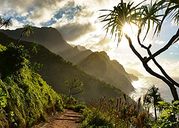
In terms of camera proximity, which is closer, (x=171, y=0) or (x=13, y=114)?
(x=171, y=0)

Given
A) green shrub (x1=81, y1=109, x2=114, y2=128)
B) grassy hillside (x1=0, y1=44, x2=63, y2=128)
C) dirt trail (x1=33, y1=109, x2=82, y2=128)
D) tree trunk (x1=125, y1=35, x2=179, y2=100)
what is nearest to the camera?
tree trunk (x1=125, y1=35, x2=179, y2=100)

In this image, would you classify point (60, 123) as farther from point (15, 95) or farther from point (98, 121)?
point (15, 95)

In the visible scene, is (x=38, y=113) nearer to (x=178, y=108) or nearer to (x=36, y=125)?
(x=36, y=125)

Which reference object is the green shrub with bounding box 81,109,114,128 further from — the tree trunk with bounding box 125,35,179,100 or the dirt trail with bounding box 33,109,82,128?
the tree trunk with bounding box 125,35,179,100

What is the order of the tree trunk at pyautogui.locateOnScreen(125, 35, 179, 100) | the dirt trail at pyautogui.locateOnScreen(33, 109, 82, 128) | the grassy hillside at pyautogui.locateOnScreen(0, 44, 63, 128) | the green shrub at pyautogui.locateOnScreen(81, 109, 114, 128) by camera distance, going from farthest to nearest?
the dirt trail at pyautogui.locateOnScreen(33, 109, 82, 128) → the green shrub at pyautogui.locateOnScreen(81, 109, 114, 128) → the grassy hillside at pyautogui.locateOnScreen(0, 44, 63, 128) → the tree trunk at pyautogui.locateOnScreen(125, 35, 179, 100)

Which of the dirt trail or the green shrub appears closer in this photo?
the green shrub

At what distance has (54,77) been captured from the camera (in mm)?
189125

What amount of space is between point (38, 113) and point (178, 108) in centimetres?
1663

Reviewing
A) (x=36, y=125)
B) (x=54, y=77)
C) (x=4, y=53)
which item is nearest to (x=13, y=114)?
(x=36, y=125)

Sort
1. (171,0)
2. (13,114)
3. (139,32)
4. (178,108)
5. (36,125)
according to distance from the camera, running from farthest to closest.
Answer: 1. (36,125)
2. (13,114)
3. (139,32)
4. (171,0)
5. (178,108)

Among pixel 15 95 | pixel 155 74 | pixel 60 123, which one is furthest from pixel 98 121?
pixel 155 74

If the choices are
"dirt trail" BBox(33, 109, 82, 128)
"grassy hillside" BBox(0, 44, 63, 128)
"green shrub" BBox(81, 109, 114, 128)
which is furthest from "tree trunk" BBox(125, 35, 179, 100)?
"dirt trail" BBox(33, 109, 82, 128)

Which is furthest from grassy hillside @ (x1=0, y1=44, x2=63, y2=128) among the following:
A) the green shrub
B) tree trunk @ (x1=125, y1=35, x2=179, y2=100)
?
tree trunk @ (x1=125, y1=35, x2=179, y2=100)

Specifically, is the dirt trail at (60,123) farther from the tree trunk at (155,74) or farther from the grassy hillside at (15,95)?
the tree trunk at (155,74)
